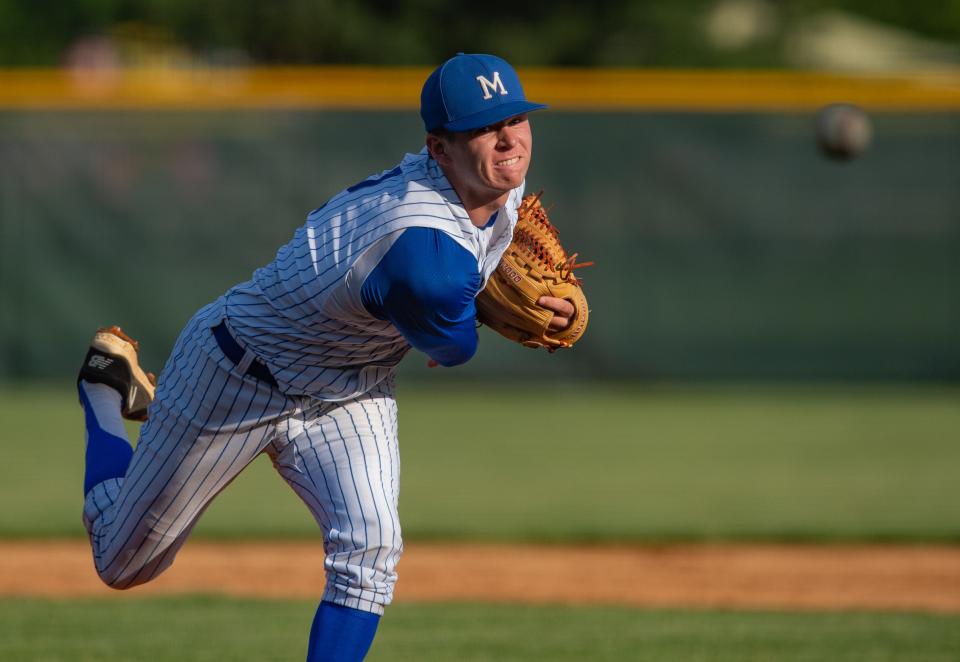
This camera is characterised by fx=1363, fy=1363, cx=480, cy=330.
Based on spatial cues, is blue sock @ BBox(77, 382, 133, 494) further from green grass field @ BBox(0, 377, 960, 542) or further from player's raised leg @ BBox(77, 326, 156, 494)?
green grass field @ BBox(0, 377, 960, 542)

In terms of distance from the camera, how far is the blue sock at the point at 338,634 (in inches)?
118

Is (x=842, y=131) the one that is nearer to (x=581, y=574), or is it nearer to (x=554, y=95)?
(x=554, y=95)

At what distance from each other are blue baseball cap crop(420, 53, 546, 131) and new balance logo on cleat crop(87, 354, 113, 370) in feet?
4.51

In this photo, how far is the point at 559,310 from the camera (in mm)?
3238

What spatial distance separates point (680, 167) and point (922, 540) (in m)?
4.96

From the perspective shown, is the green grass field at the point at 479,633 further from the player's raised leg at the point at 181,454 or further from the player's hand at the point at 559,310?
the player's hand at the point at 559,310

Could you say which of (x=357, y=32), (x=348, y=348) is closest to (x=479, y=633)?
(x=348, y=348)

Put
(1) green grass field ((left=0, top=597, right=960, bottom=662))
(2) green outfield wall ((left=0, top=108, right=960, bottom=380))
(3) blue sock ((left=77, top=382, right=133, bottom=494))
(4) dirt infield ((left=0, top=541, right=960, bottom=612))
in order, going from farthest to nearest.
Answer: (2) green outfield wall ((left=0, top=108, right=960, bottom=380)) < (4) dirt infield ((left=0, top=541, right=960, bottom=612)) < (1) green grass field ((left=0, top=597, right=960, bottom=662)) < (3) blue sock ((left=77, top=382, right=133, bottom=494))

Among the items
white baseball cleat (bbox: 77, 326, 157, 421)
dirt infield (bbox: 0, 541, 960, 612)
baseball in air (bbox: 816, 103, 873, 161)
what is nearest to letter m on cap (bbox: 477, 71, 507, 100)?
white baseball cleat (bbox: 77, 326, 157, 421)

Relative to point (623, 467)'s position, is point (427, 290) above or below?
above

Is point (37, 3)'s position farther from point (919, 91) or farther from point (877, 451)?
point (877, 451)

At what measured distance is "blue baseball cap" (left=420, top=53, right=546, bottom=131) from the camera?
9.20 feet

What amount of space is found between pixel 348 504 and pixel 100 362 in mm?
1103

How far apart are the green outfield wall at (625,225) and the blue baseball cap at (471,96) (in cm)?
749
